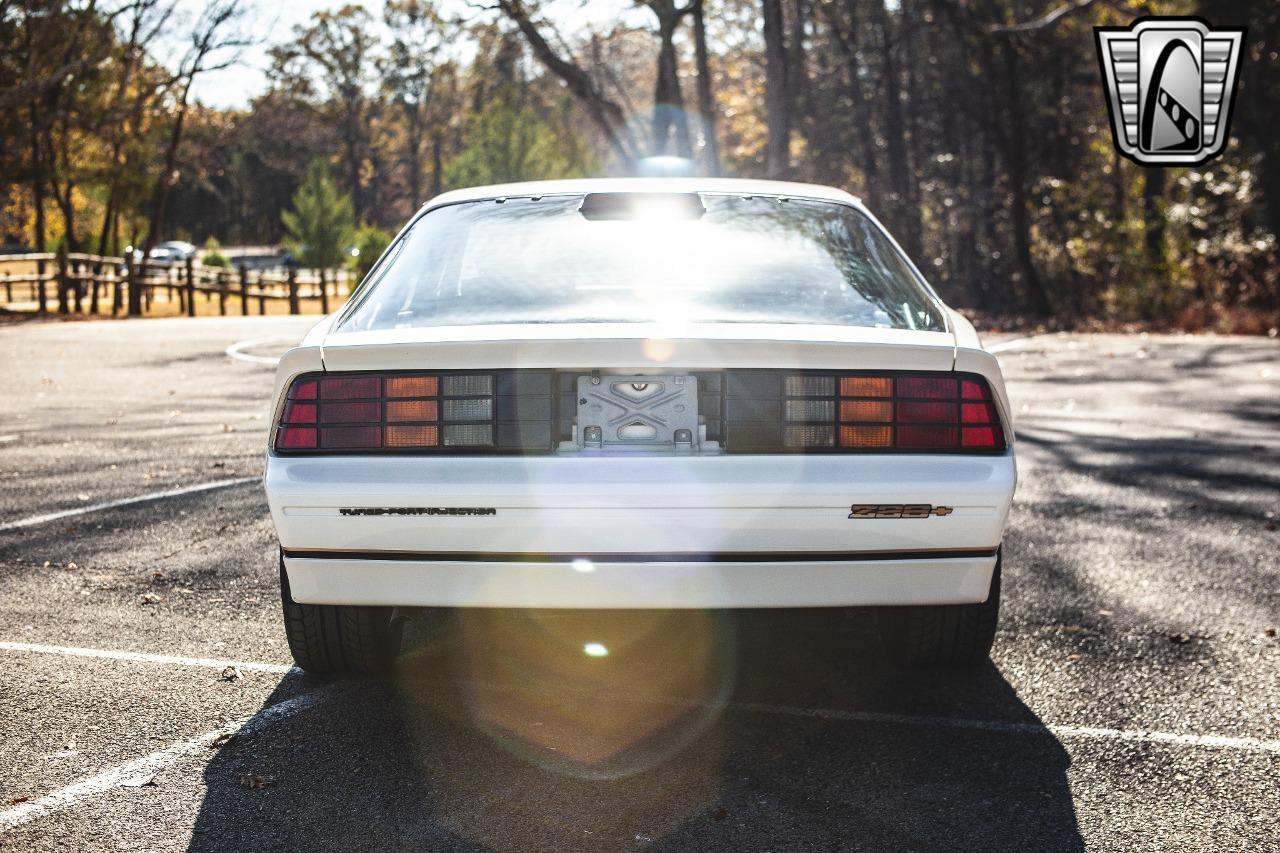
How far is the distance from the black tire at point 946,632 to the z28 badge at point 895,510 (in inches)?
23.7

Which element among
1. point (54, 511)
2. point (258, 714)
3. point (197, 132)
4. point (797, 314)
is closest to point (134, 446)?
point (54, 511)

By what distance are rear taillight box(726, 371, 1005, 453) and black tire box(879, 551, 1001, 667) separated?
619mm

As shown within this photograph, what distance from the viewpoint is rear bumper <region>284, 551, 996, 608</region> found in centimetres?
348

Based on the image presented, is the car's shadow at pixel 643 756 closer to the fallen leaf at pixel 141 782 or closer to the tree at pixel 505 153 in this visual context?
the fallen leaf at pixel 141 782

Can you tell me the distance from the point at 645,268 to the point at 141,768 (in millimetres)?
1994

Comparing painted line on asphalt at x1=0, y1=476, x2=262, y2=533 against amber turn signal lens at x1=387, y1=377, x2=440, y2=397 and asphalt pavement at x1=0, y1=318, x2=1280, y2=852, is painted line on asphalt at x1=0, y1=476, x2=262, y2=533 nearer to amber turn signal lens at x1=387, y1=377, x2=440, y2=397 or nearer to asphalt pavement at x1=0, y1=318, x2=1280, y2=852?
asphalt pavement at x1=0, y1=318, x2=1280, y2=852

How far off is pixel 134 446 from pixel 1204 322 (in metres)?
16.7

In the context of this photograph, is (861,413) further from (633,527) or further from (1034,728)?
(1034,728)

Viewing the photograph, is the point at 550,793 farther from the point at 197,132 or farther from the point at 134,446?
the point at 197,132

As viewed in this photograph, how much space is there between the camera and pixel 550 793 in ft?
10.7

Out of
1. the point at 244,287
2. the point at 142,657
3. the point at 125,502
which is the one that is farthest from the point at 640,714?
the point at 244,287

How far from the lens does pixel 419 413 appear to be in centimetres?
357

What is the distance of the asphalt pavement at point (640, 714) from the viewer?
3098 millimetres

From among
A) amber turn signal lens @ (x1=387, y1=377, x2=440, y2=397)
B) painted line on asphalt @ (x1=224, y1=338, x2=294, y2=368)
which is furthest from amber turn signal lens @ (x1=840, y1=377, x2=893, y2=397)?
painted line on asphalt @ (x1=224, y1=338, x2=294, y2=368)
